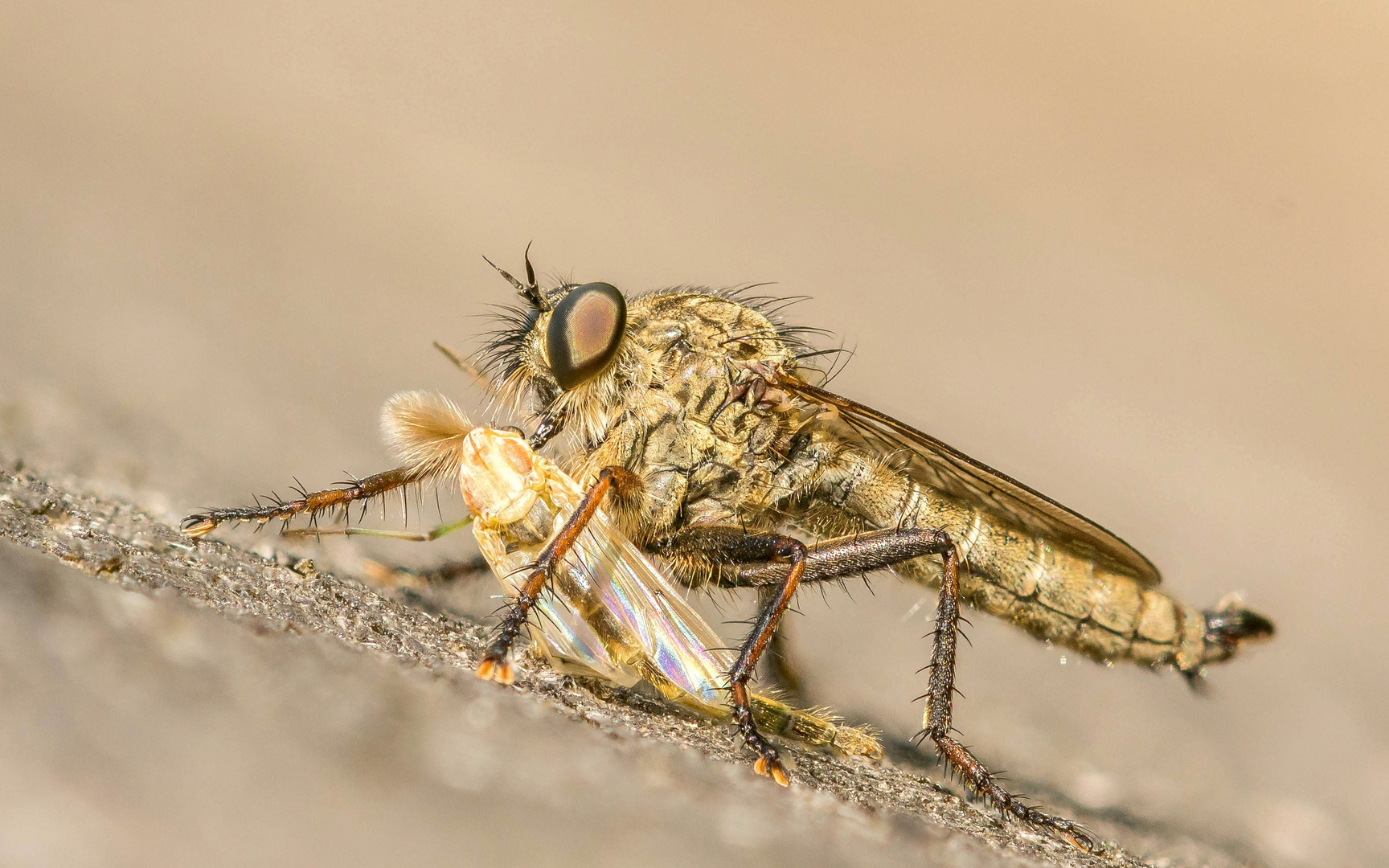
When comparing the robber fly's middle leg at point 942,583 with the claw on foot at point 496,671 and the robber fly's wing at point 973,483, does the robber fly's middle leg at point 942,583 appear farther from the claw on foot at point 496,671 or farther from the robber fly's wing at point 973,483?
the claw on foot at point 496,671

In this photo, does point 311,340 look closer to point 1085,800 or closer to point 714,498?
point 714,498

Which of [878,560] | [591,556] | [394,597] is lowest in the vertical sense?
[394,597]

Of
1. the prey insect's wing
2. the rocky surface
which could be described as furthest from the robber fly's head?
the rocky surface

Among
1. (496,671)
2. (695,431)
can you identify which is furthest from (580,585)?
(695,431)

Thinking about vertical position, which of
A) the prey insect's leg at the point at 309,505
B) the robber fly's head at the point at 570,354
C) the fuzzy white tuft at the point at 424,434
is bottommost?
the prey insect's leg at the point at 309,505

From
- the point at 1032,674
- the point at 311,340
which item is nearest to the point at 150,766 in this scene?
the point at 1032,674

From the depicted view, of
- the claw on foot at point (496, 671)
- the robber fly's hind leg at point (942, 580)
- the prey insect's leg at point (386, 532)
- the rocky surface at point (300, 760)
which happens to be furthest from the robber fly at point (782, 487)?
the rocky surface at point (300, 760)

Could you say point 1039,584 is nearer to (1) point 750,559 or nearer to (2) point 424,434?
(1) point 750,559
